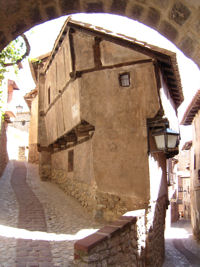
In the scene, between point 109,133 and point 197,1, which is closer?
point 197,1

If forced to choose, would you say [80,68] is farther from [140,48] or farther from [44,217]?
[44,217]

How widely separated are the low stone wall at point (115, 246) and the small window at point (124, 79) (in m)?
4.08

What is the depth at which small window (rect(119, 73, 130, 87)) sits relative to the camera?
28.7ft

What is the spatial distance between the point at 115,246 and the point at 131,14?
4645 mm

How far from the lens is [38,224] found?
831cm

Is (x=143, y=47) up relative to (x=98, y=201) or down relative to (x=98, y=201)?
up

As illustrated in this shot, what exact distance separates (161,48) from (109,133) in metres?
3.15

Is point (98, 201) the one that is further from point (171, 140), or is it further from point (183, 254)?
point (183, 254)

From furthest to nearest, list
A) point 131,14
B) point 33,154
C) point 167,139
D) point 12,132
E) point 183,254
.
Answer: point 12,132, point 33,154, point 183,254, point 167,139, point 131,14

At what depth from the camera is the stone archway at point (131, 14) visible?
7.13 ft

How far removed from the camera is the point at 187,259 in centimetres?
1255

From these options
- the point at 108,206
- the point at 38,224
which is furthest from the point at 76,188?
the point at 38,224

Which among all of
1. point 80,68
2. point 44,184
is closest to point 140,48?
Answer: point 80,68

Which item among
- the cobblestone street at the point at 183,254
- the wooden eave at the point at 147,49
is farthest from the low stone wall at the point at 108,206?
the wooden eave at the point at 147,49
